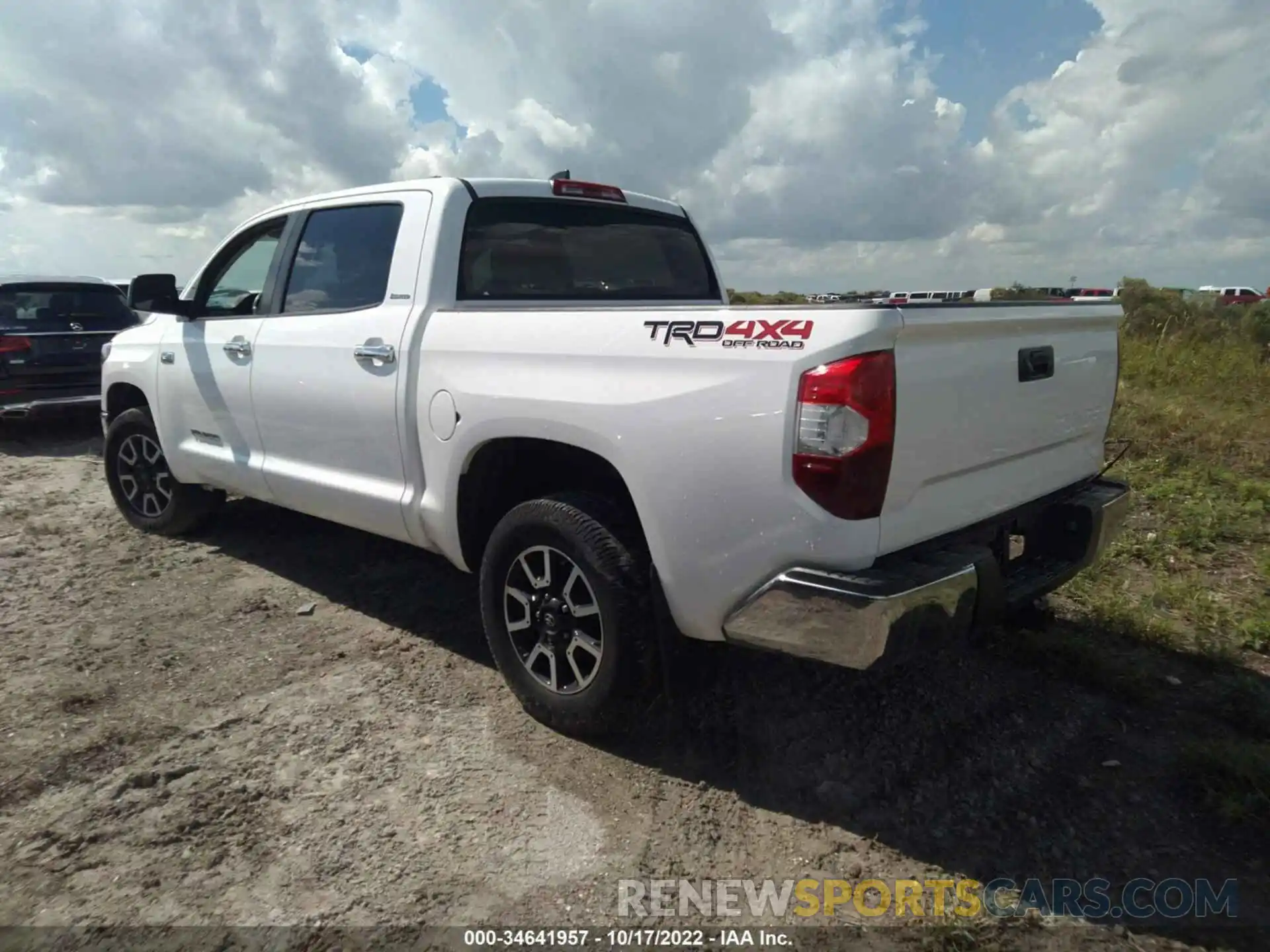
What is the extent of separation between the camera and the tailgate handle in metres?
2.81

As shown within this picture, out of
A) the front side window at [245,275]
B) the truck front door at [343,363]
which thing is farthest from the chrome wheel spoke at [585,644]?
the front side window at [245,275]

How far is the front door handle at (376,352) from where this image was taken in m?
3.53

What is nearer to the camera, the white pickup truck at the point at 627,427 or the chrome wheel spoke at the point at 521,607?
the white pickup truck at the point at 627,427

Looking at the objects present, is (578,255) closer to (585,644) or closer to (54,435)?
(585,644)

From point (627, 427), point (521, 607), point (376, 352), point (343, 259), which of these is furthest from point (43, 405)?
point (627, 427)

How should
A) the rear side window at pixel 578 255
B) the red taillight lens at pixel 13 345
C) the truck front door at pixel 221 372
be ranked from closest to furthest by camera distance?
the rear side window at pixel 578 255, the truck front door at pixel 221 372, the red taillight lens at pixel 13 345

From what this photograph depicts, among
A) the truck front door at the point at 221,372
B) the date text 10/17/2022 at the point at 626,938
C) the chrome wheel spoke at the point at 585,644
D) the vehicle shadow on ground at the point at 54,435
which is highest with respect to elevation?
the truck front door at the point at 221,372

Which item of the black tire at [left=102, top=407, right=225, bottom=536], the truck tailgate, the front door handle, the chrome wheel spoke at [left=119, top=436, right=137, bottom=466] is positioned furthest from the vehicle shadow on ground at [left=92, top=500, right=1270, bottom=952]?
the chrome wheel spoke at [left=119, top=436, right=137, bottom=466]

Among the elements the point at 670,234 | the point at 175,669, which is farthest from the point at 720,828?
the point at 670,234

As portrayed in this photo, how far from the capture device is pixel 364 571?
4941mm

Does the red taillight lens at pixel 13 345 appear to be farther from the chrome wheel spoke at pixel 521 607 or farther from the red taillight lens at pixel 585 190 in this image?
the chrome wheel spoke at pixel 521 607

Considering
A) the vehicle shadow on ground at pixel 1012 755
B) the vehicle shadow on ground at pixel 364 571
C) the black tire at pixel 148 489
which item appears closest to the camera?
the vehicle shadow on ground at pixel 1012 755

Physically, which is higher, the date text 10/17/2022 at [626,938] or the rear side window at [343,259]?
the rear side window at [343,259]

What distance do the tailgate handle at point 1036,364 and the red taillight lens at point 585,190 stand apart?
213 cm
